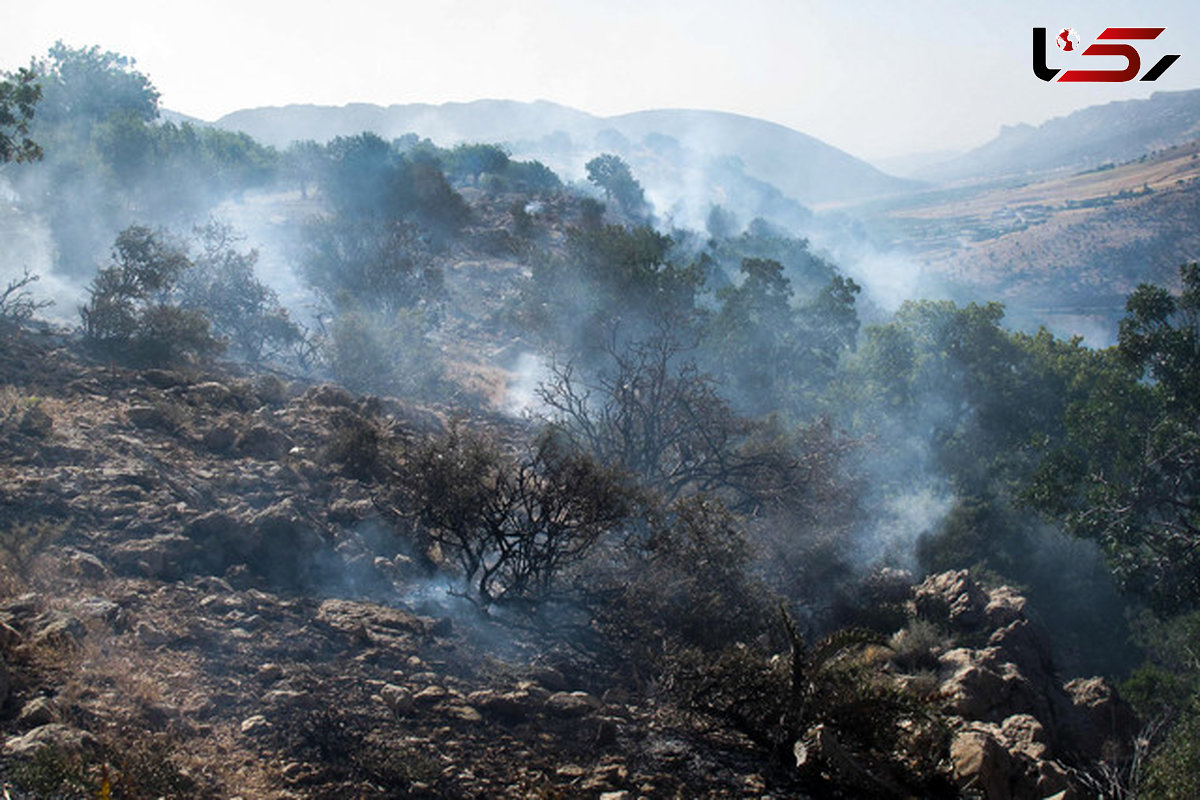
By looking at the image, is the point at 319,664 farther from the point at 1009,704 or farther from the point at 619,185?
the point at 619,185

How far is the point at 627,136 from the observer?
5807 inches

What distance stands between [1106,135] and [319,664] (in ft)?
527

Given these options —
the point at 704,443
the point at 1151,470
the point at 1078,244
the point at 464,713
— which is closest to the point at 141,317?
the point at 704,443

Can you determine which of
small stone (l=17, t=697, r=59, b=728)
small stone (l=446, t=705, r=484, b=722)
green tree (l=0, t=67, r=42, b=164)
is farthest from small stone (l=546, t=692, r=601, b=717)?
green tree (l=0, t=67, r=42, b=164)

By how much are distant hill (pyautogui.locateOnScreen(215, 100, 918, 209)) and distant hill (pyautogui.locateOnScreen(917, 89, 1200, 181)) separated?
25245 mm

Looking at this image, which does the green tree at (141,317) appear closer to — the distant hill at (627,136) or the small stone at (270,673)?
the small stone at (270,673)

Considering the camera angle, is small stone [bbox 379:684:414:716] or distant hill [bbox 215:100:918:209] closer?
small stone [bbox 379:684:414:716]

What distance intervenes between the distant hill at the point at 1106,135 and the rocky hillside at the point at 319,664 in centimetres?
12416

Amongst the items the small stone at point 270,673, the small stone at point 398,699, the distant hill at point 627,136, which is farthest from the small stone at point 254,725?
the distant hill at point 627,136

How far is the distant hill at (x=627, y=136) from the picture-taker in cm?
10894

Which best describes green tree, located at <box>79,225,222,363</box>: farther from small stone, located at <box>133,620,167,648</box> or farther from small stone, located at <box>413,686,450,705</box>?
small stone, located at <box>413,686,450,705</box>

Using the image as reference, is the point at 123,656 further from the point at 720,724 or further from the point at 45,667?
the point at 720,724

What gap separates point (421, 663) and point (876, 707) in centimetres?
364

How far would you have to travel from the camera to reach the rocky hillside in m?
4.98
